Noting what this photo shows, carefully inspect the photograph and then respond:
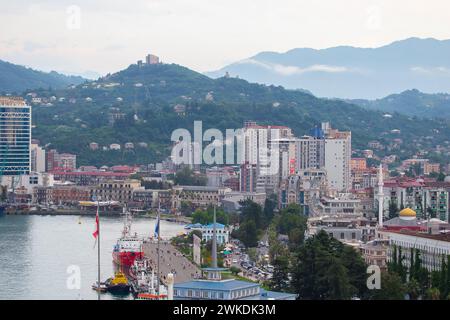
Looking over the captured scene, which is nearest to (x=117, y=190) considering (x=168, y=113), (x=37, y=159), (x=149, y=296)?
(x=37, y=159)

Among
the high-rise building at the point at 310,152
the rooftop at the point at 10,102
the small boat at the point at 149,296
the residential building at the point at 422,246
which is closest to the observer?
the small boat at the point at 149,296

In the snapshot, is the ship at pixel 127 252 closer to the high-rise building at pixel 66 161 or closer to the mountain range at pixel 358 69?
the high-rise building at pixel 66 161

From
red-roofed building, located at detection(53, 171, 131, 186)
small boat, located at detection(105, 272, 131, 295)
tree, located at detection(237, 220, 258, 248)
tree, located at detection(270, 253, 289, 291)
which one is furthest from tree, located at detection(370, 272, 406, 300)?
red-roofed building, located at detection(53, 171, 131, 186)

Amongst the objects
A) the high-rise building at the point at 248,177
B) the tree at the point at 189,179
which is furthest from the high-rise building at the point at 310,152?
the tree at the point at 189,179

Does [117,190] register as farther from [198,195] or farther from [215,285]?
[215,285]

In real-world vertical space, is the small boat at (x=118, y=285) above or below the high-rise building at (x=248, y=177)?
below

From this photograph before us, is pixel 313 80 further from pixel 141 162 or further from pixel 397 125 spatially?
pixel 141 162
